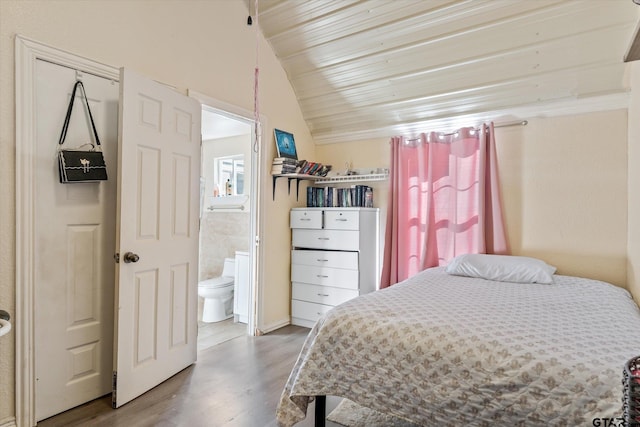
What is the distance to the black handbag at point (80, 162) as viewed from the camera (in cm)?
193

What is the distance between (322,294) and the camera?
3473mm

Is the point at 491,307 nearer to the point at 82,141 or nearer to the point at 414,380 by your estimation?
the point at 414,380

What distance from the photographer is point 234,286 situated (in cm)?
385

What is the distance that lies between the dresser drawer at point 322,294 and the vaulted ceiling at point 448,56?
5.38ft

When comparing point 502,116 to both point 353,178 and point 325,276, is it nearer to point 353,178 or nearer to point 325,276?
point 353,178

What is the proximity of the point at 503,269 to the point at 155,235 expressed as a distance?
2.37 metres

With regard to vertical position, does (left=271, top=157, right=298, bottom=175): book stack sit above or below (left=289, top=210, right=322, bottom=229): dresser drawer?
above

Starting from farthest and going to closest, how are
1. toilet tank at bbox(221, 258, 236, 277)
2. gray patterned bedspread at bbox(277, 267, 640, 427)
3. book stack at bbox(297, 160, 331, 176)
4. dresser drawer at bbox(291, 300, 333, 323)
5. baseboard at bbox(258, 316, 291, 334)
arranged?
toilet tank at bbox(221, 258, 236, 277)
book stack at bbox(297, 160, 331, 176)
dresser drawer at bbox(291, 300, 333, 323)
baseboard at bbox(258, 316, 291, 334)
gray patterned bedspread at bbox(277, 267, 640, 427)

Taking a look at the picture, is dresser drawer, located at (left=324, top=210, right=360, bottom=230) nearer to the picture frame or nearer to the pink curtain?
the pink curtain

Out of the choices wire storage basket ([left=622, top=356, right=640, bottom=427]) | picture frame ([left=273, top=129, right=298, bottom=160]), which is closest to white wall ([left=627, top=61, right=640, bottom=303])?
wire storage basket ([left=622, top=356, right=640, bottom=427])

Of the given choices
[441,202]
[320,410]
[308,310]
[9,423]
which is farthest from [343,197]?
[9,423]

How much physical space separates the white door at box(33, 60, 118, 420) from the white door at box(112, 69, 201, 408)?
0.20 meters

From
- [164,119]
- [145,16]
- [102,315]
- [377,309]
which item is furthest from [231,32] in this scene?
[377,309]

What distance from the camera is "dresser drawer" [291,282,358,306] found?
335cm
